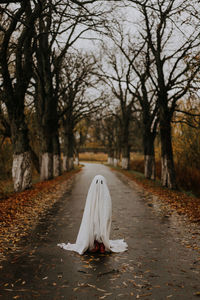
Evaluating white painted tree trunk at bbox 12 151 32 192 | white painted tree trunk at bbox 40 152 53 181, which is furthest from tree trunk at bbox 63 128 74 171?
white painted tree trunk at bbox 12 151 32 192

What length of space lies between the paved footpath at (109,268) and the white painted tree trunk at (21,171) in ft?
24.9

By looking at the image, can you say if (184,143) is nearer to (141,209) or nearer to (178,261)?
(141,209)

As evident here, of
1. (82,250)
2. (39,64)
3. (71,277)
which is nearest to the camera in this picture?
(71,277)

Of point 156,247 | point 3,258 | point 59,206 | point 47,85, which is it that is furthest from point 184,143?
point 3,258

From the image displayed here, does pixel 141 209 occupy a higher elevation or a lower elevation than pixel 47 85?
lower

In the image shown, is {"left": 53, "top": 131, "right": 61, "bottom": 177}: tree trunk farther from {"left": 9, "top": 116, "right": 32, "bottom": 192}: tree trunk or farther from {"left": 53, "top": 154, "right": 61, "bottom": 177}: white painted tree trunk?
{"left": 9, "top": 116, "right": 32, "bottom": 192}: tree trunk

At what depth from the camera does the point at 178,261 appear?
6094 mm

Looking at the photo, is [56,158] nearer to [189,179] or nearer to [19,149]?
[189,179]

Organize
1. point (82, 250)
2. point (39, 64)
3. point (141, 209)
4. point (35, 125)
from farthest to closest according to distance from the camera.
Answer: point (35, 125)
point (39, 64)
point (141, 209)
point (82, 250)

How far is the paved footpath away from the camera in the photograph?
15.3 feet

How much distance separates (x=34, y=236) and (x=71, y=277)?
3.00 m

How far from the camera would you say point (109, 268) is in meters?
5.71

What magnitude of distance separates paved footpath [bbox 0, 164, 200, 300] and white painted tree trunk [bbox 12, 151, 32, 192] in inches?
298

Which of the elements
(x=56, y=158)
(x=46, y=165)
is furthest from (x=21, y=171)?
(x=56, y=158)
